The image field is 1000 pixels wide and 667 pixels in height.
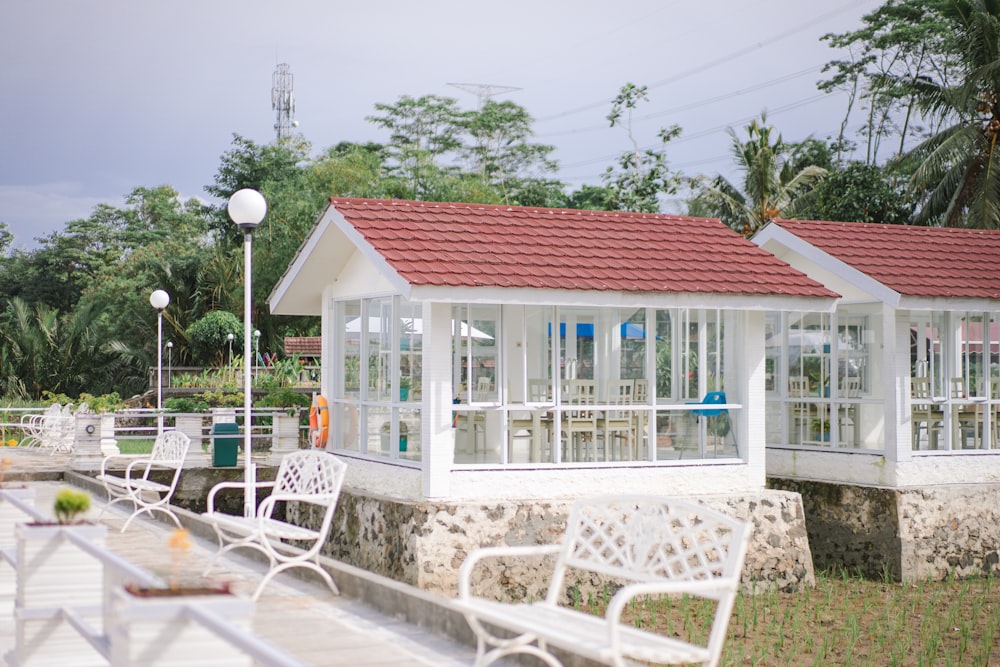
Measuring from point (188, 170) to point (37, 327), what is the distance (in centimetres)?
4102

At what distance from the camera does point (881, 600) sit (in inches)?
518

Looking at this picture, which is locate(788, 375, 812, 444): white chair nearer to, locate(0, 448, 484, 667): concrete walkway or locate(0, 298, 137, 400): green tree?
locate(0, 448, 484, 667): concrete walkway

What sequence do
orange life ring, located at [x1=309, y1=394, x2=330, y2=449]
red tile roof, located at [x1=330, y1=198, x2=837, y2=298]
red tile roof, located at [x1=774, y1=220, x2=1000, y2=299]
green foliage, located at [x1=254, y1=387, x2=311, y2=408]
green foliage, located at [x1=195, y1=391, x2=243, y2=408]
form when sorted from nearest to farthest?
red tile roof, located at [x1=330, y1=198, x2=837, y2=298], orange life ring, located at [x1=309, y1=394, x2=330, y2=449], red tile roof, located at [x1=774, y1=220, x2=1000, y2=299], green foliage, located at [x1=254, y1=387, x2=311, y2=408], green foliage, located at [x1=195, y1=391, x2=243, y2=408]

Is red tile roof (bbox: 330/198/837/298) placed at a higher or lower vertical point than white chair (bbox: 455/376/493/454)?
higher

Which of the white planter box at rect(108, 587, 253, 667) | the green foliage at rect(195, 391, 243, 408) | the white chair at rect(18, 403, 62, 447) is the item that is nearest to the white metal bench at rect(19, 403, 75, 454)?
the white chair at rect(18, 403, 62, 447)

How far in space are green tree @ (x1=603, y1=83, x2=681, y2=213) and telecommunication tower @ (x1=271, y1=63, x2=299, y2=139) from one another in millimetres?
29123

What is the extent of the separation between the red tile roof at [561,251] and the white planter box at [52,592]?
6.16 metres

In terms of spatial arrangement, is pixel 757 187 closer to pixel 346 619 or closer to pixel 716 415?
pixel 716 415

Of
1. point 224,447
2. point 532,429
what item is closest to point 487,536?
point 532,429

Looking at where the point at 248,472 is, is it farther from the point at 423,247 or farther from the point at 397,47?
the point at 397,47

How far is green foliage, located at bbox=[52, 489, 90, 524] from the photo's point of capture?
5.86 meters

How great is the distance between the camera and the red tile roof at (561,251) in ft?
40.8

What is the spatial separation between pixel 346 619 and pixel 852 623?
540 cm

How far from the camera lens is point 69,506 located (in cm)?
587
